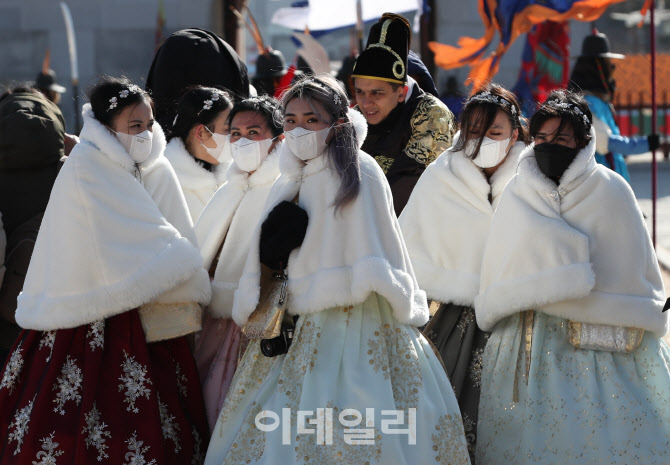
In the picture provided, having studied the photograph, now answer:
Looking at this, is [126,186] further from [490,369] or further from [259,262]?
[490,369]

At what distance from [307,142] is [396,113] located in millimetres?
1504

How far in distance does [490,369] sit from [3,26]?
1287 centimetres

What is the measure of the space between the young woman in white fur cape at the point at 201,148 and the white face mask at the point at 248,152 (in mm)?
464

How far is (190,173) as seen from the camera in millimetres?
5086

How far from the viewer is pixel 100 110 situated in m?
4.30

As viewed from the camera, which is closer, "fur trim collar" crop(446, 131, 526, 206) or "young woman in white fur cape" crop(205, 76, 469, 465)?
"young woman in white fur cape" crop(205, 76, 469, 465)

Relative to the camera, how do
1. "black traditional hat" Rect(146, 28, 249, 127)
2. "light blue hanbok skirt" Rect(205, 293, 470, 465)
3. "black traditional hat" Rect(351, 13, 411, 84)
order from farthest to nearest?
1. "black traditional hat" Rect(146, 28, 249, 127)
2. "black traditional hat" Rect(351, 13, 411, 84)
3. "light blue hanbok skirt" Rect(205, 293, 470, 465)

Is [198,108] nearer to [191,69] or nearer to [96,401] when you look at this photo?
[191,69]

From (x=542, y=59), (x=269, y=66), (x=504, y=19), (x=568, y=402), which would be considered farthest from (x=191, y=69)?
(x=542, y=59)

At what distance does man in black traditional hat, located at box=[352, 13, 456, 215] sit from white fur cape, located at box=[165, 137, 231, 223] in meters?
0.88

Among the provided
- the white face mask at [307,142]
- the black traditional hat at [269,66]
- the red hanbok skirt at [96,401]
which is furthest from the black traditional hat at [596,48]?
the red hanbok skirt at [96,401]

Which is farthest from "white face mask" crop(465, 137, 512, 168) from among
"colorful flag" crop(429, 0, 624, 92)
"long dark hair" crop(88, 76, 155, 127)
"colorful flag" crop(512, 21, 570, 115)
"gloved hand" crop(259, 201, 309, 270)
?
"colorful flag" crop(512, 21, 570, 115)

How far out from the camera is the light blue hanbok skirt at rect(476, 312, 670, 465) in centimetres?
418

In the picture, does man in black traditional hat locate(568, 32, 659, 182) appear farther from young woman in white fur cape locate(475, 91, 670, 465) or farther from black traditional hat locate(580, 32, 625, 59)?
young woman in white fur cape locate(475, 91, 670, 465)
